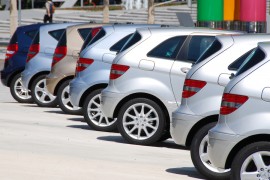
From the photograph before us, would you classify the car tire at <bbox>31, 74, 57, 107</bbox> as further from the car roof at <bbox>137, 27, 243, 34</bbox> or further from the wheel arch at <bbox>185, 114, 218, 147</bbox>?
the wheel arch at <bbox>185, 114, 218, 147</bbox>

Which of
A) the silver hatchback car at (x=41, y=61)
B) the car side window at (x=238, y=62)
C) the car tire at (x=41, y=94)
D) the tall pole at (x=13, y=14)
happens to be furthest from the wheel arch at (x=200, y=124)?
the tall pole at (x=13, y=14)

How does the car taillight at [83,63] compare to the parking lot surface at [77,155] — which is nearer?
the parking lot surface at [77,155]

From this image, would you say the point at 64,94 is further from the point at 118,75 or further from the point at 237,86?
the point at 237,86

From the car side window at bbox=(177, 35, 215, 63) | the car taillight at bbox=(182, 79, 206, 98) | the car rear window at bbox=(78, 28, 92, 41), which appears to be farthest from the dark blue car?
the car taillight at bbox=(182, 79, 206, 98)

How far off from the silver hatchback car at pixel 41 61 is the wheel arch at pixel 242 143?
9.48m

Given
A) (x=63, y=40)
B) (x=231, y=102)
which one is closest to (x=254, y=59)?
(x=231, y=102)

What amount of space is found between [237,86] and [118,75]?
14.0 feet

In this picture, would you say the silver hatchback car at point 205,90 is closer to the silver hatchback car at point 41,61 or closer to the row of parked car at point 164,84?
the row of parked car at point 164,84

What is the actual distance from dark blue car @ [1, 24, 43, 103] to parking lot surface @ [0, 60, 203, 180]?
3339mm

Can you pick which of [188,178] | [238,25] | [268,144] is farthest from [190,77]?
[238,25]

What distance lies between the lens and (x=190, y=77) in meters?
10.2

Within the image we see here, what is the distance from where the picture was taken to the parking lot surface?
9969 millimetres

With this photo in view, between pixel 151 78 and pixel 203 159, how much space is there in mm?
2854

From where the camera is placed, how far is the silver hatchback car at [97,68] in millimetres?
14336
